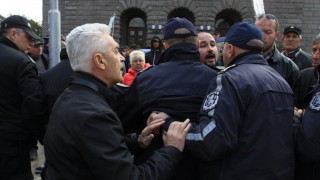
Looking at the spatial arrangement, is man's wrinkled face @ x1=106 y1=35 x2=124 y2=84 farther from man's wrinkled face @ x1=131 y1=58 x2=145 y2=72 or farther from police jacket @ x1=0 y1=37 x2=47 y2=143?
man's wrinkled face @ x1=131 y1=58 x2=145 y2=72

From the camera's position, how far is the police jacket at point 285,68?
317cm


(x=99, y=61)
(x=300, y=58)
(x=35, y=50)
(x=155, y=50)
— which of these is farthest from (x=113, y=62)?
(x=155, y=50)

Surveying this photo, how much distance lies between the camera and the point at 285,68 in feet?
10.5

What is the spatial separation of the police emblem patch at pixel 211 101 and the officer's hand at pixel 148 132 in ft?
0.96

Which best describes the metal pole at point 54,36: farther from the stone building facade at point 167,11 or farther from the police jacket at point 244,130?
the stone building facade at point 167,11

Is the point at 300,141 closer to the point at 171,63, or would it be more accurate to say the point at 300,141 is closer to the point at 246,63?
A: the point at 246,63

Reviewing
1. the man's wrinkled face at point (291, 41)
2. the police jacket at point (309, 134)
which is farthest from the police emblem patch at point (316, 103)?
the man's wrinkled face at point (291, 41)

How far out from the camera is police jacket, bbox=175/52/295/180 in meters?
1.77

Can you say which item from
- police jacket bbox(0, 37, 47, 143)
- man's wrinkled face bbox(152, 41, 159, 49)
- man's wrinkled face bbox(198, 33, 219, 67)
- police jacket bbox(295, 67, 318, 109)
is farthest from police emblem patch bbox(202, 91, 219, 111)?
man's wrinkled face bbox(152, 41, 159, 49)

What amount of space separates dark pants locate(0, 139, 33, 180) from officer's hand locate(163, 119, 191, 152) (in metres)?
1.90

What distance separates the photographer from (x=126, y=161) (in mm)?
1470

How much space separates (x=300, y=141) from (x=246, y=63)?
60 cm

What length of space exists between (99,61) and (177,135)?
0.63 meters

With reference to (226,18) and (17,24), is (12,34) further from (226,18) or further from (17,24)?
(226,18)
